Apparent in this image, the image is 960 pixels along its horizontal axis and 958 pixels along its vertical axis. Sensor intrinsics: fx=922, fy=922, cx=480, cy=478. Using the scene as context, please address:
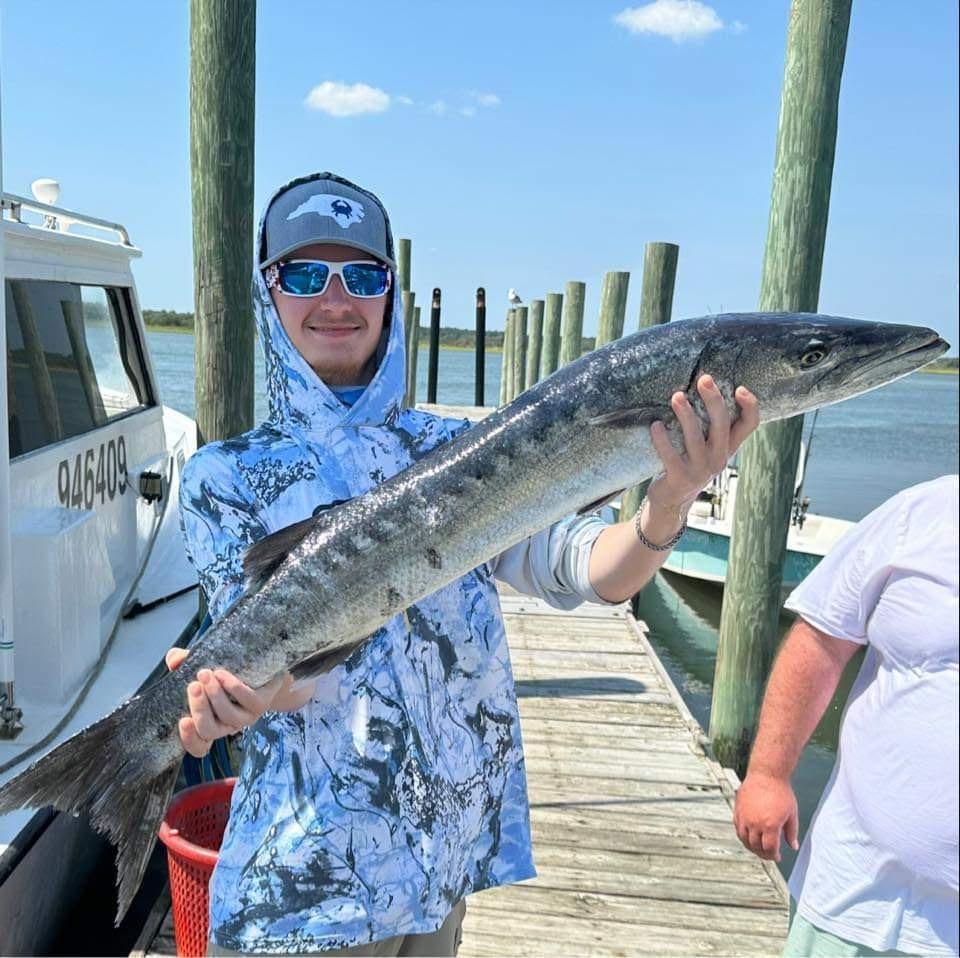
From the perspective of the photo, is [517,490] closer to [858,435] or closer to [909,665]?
[909,665]

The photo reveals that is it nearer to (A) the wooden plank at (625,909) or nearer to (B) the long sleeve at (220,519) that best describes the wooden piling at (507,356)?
(A) the wooden plank at (625,909)

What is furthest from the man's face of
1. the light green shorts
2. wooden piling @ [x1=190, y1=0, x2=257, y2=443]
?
wooden piling @ [x1=190, y1=0, x2=257, y2=443]

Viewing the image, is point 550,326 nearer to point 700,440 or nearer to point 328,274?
point 328,274

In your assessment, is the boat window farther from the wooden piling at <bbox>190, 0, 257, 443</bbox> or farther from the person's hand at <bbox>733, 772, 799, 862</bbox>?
the person's hand at <bbox>733, 772, 799, 862</bbox>

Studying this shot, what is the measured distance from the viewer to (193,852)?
330 centimetres

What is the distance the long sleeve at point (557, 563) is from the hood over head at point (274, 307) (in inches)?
19.6

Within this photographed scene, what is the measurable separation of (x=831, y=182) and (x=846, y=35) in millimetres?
803

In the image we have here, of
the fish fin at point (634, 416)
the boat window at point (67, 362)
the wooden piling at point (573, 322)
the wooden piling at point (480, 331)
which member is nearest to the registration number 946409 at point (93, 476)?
the boat window at point (67, 362)

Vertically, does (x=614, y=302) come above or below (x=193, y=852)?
above

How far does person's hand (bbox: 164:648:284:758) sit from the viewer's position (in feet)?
6.36

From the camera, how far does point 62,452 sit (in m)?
5.14

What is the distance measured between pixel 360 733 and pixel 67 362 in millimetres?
4685

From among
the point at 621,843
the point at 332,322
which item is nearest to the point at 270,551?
the point at 332,322

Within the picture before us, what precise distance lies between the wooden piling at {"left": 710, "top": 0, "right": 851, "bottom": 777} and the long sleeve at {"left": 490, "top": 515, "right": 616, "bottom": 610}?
358 cm
